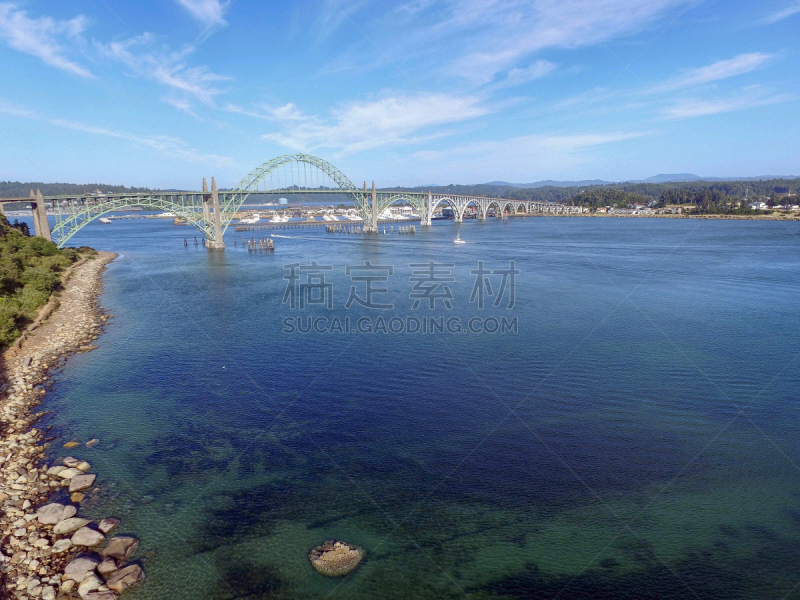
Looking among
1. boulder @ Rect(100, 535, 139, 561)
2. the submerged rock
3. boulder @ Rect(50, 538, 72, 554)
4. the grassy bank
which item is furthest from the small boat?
the submerged rock

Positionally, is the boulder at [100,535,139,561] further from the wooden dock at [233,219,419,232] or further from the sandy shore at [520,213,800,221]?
the sandy shore at [520,213,800,221]

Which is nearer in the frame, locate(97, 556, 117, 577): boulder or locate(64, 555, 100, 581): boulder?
locate(64, 555, 100, 581): boulder

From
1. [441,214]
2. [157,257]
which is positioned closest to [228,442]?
[157,257]

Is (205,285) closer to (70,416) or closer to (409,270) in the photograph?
(409,270)

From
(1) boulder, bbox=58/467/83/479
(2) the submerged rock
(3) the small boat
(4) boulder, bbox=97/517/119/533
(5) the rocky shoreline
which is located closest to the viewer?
(5) the rocky shoreline

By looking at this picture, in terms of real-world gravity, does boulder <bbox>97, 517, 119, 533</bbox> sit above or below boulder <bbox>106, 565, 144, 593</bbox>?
above

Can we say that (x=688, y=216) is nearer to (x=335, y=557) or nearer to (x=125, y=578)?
(x=335, y=557)

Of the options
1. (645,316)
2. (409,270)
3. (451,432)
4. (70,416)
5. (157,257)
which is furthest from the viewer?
(157,257)

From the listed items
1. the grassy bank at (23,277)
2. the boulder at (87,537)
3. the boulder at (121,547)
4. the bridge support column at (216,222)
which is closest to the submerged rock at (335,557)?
the boulder at (121,547)
